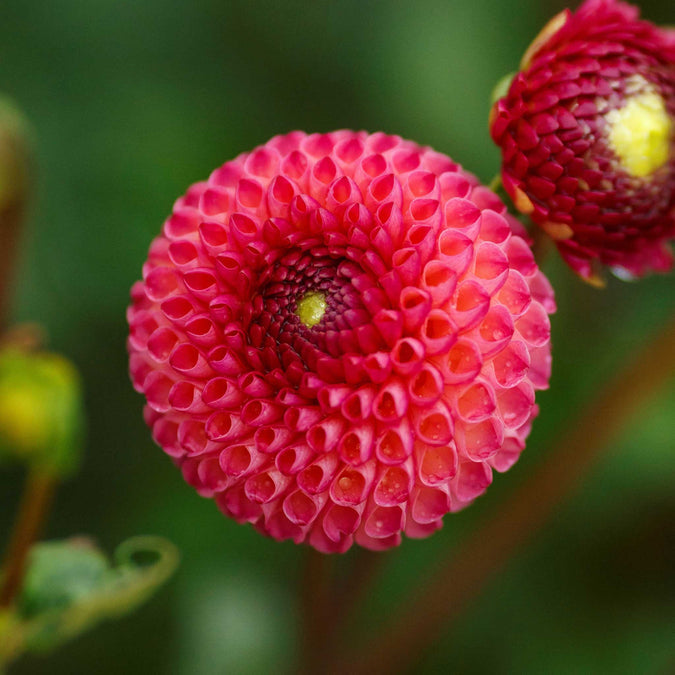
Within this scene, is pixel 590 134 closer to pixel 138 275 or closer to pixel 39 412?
pixel 39 412

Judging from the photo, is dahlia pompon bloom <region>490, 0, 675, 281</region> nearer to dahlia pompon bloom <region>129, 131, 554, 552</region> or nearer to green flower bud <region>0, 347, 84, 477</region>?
dahlia pompon bloom <region>129, 131, 554, 552</region>

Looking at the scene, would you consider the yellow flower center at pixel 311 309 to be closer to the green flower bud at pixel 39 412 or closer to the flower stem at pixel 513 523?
the green flower bud at pixel 39 412

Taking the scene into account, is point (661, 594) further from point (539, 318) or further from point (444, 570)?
point (539, 318)

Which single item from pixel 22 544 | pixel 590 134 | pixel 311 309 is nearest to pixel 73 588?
pixel 22 544

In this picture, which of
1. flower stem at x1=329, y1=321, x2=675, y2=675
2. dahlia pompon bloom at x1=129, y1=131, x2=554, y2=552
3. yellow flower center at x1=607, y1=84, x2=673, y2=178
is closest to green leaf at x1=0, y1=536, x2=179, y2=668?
dahlia pompon bloom at x1=129, y1=131, x2=554, y2=552

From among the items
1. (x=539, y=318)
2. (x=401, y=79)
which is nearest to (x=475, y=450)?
(x=539, y=318)

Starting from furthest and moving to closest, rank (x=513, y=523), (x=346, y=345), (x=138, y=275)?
(x=138, y=275) < (x=513, y=523) < (x=346, y=345)

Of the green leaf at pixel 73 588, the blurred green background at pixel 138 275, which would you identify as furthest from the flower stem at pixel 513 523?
the green leaf at pixel 73 588
